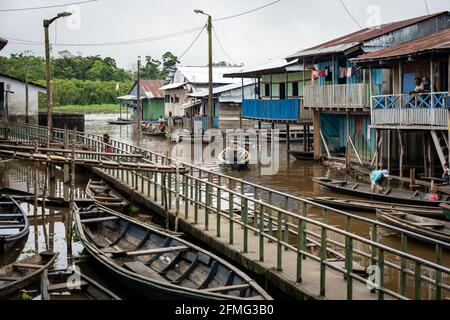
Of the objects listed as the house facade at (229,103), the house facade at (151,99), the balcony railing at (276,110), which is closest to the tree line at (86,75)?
the house facade at (151,99)

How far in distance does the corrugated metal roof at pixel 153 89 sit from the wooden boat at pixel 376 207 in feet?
169

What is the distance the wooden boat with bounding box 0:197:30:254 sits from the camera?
16.1 m

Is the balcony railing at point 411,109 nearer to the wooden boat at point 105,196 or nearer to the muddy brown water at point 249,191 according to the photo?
the muddy brown water at point 249,191

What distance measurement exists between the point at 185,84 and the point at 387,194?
41993mm

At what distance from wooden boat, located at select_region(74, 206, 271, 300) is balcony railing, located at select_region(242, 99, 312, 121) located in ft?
65.3

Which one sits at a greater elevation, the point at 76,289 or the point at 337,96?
the point at 337,96

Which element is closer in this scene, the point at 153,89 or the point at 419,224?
the point at 419,224

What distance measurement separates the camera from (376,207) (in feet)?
66.1

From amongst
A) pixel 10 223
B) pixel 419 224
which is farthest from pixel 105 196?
pixel 419 224

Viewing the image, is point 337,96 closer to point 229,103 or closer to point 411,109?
point 411,109

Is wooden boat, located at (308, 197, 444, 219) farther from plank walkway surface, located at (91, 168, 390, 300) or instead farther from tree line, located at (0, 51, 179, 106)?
tree line, located at (0, 51, 179, 106)

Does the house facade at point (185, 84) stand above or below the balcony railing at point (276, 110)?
above

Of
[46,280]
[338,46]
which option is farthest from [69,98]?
[46,280]

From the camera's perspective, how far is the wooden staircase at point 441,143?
74.1 ft
